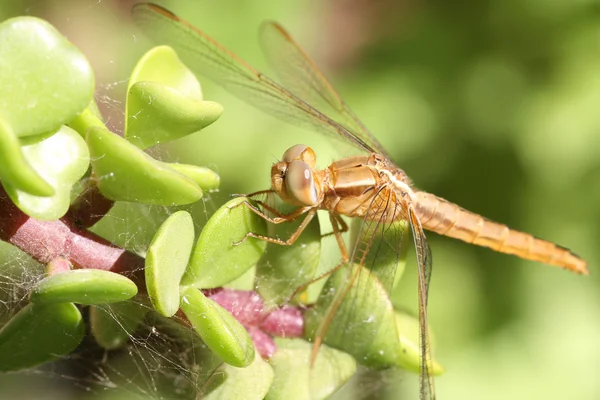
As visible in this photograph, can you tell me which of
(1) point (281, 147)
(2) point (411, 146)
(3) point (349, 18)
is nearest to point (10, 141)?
(1) point (281, 147)

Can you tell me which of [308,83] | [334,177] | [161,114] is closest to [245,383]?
[161,114]

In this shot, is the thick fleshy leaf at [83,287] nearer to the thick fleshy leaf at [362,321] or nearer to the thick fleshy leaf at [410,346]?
the thick fleshy leaf at [362,321]

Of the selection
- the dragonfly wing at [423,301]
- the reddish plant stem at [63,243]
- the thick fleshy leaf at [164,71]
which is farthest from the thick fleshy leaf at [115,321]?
the dragonfly wing at [423,301]

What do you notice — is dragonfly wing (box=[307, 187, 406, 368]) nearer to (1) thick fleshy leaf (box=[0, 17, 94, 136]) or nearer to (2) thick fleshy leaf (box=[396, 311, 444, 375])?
(2) thick fleshy leaf (box=[396, 311, 444, 375])

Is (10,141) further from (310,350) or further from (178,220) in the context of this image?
(310,350)

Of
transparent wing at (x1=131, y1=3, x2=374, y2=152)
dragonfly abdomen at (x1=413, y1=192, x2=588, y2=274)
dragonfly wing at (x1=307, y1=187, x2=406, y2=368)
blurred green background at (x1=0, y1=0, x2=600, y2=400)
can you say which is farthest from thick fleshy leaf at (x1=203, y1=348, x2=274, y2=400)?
blurred green background at (x1=0, y1=0, x2=600, y2=400)
